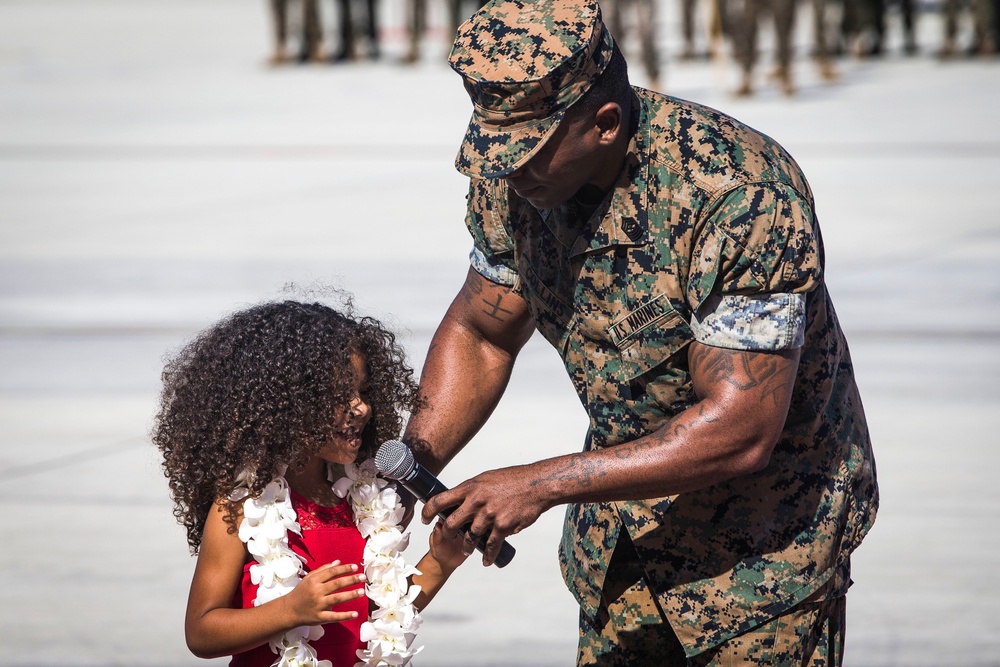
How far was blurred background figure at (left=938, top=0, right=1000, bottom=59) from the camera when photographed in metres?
19.1

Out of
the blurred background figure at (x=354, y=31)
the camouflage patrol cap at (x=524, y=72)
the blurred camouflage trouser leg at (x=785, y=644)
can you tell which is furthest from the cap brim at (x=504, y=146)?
the blurred background figure at (x=354, y=31)

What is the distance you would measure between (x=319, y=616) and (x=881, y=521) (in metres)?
3.11

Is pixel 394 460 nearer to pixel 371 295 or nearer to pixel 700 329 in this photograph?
pixel 700 329

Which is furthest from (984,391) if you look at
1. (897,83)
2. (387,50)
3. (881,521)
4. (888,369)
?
(387,50)

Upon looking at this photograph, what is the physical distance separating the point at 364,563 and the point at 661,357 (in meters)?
0.63

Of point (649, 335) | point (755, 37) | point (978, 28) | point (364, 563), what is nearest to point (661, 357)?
point (649, 335)

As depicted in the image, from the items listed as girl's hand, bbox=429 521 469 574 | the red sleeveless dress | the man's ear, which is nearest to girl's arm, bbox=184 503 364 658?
the red sleeveless dress

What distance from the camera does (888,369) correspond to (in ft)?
21.0

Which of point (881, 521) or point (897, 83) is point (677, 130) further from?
point (897, 83)

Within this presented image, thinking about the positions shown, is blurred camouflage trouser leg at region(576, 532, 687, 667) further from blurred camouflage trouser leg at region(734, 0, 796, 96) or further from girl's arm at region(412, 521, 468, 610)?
blurred camouflage trouser leg at region(734, 0, 796, 96)

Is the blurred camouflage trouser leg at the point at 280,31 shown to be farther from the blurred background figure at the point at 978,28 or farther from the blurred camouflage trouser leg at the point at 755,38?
the blurred background figure at the point at 978,28

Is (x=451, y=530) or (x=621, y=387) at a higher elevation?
(x=621, y=387)

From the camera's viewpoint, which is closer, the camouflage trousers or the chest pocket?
the chest pocket

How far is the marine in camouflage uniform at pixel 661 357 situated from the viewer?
6.88 ft
